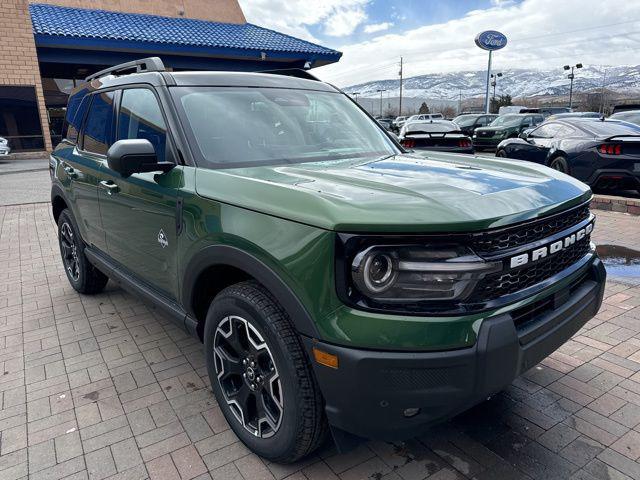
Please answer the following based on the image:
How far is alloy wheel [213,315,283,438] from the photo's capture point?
220 cm

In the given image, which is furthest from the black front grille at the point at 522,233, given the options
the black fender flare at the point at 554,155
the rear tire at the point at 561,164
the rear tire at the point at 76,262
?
the black fender flare at the point at 554,155

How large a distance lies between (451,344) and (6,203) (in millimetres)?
11095

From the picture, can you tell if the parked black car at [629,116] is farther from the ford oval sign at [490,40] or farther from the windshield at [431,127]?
the ford oval sign at [490,40]

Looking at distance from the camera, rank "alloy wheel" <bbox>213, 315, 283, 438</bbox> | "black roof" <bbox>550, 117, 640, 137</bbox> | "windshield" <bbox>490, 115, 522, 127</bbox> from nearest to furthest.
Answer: "alloy wheel" <bbox>213, 315, 283, 438</bbox>, "black roof" <bbox>550, 117, 640, 137</bbox>, "windshield" <bbox>490, 115, 522, 127</bbox>

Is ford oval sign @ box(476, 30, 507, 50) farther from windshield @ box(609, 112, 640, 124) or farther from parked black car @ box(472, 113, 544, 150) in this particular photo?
windshield @ box(609, 112, 640, 124)

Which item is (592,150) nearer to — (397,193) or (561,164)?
(561,164)

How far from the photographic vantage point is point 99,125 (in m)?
3.91

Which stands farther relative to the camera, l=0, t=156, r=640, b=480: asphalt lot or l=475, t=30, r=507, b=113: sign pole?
l=475, t=30, r=507, b=113: sign pole

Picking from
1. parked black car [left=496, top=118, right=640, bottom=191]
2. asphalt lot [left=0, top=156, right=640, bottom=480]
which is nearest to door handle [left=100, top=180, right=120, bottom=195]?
asphalt lot [left=0, top=156, right=640, bottom=480]

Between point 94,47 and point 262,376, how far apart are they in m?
19.5

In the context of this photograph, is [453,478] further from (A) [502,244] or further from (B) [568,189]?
(B) [568,189]

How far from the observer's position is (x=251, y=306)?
2137 mm

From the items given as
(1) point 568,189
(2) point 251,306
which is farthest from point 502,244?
(2) point 251,306

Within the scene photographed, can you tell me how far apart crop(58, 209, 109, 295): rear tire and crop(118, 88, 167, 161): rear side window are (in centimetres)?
150
